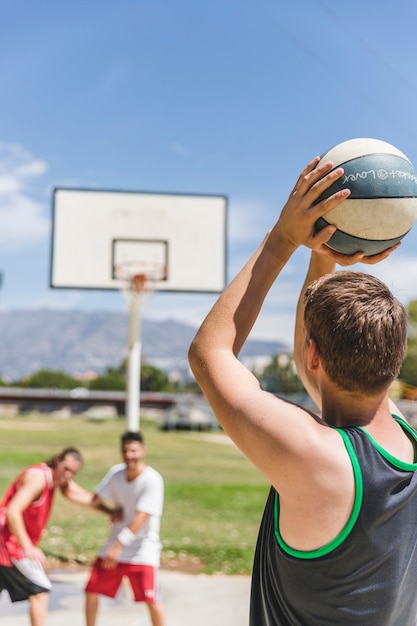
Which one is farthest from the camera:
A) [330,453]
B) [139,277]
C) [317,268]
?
[139,277]

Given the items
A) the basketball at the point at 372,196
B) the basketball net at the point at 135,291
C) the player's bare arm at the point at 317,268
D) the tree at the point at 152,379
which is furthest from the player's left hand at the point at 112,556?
the tree at the point at 152,379

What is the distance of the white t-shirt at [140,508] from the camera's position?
6.57m

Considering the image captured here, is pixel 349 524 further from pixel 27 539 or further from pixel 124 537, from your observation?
pixel 124 537

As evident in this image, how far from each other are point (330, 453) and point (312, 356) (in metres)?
0.24

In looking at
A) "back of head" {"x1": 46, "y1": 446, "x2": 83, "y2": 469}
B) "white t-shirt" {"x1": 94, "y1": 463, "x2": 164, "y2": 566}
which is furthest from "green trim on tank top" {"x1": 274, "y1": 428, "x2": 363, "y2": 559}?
"white t-shirt" {"x1": 94, "y1": 463, "x2": 164, "y2": 566}

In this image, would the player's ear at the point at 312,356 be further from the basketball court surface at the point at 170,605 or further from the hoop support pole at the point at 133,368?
the hoop support pole at the point at 133,368

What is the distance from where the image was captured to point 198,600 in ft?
26.3

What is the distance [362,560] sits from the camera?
1.74 m

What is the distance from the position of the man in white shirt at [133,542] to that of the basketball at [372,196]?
4660mm

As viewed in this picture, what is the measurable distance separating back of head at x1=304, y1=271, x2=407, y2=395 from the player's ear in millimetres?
12

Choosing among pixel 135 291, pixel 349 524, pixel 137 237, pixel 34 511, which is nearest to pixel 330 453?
pixel 349 524

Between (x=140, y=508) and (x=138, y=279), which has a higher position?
(x=138, y=279)

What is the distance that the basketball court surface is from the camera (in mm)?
7234

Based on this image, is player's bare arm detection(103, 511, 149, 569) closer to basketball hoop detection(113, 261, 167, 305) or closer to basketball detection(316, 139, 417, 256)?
basketball detection(316, 139, 417, 256)
